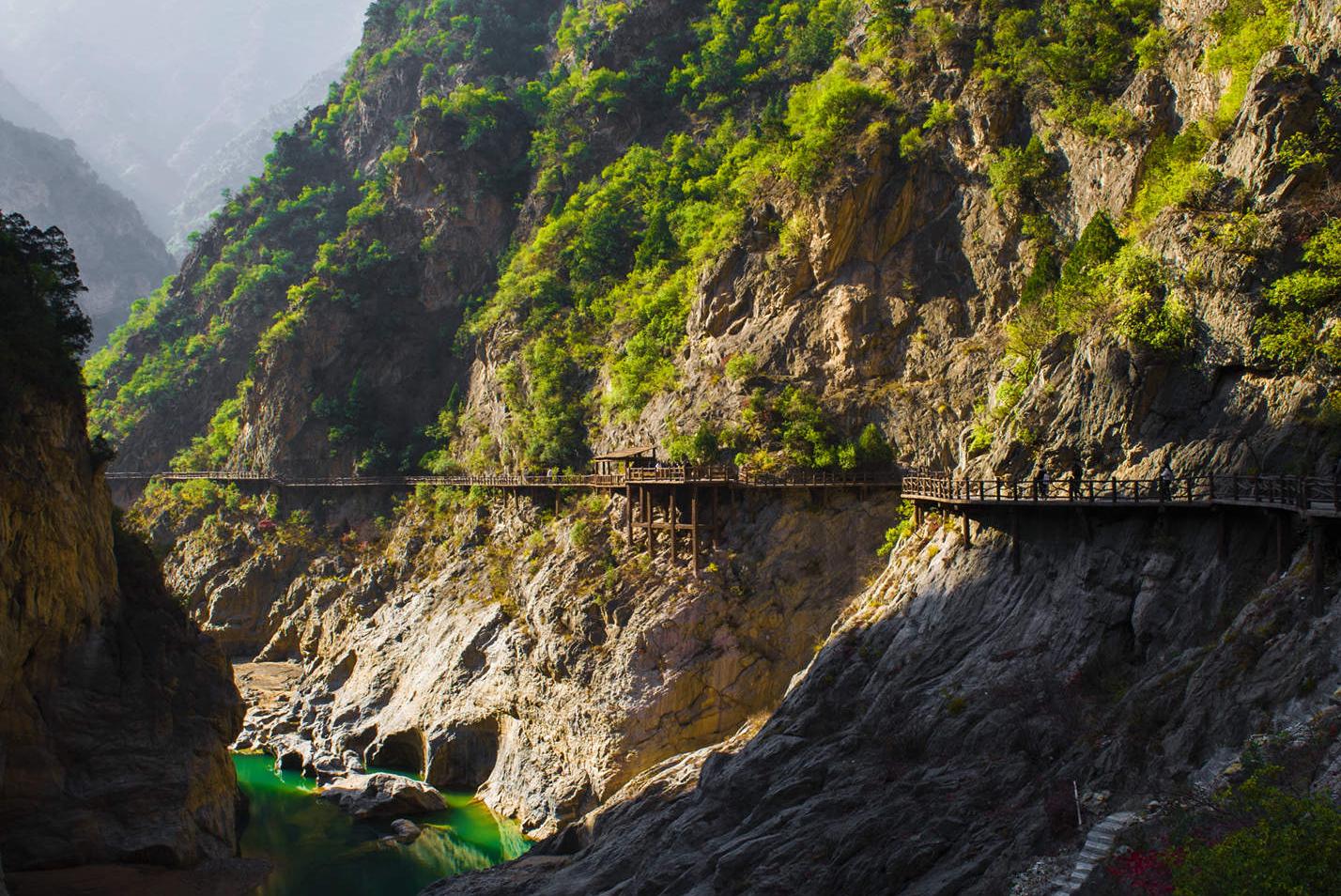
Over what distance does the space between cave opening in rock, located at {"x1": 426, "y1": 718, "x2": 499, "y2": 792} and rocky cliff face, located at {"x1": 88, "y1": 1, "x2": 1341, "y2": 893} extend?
0.47ft

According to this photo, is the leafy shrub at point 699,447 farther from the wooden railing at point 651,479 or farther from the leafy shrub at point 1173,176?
the leafy shrub at point 1173,176

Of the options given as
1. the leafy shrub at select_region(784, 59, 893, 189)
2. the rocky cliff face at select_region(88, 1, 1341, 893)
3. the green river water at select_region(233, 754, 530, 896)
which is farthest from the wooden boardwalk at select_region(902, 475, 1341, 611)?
the green river water at select_region(233, 754, 530, 896)

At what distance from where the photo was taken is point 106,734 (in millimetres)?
36406

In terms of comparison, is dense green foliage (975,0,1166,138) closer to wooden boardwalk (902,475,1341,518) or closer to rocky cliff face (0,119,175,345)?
wooden boardwalk (902,475,1341,518)

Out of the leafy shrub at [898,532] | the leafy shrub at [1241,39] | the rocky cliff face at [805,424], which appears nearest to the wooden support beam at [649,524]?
the rocky cliff face at [805,424]

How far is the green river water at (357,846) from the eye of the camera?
39.2 meters

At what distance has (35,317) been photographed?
3669 cm

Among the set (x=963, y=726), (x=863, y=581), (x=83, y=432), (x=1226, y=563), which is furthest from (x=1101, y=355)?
(x=83, y=432)

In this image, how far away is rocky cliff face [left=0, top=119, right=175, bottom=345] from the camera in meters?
147

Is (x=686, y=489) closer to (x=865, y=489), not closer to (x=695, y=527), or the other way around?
(x=695, y=527)

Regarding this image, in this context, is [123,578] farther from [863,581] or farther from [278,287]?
[278,287]

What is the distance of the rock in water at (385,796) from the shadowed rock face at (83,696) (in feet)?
21.1

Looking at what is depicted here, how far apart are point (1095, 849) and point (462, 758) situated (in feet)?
121

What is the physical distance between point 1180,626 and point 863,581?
19.9m
